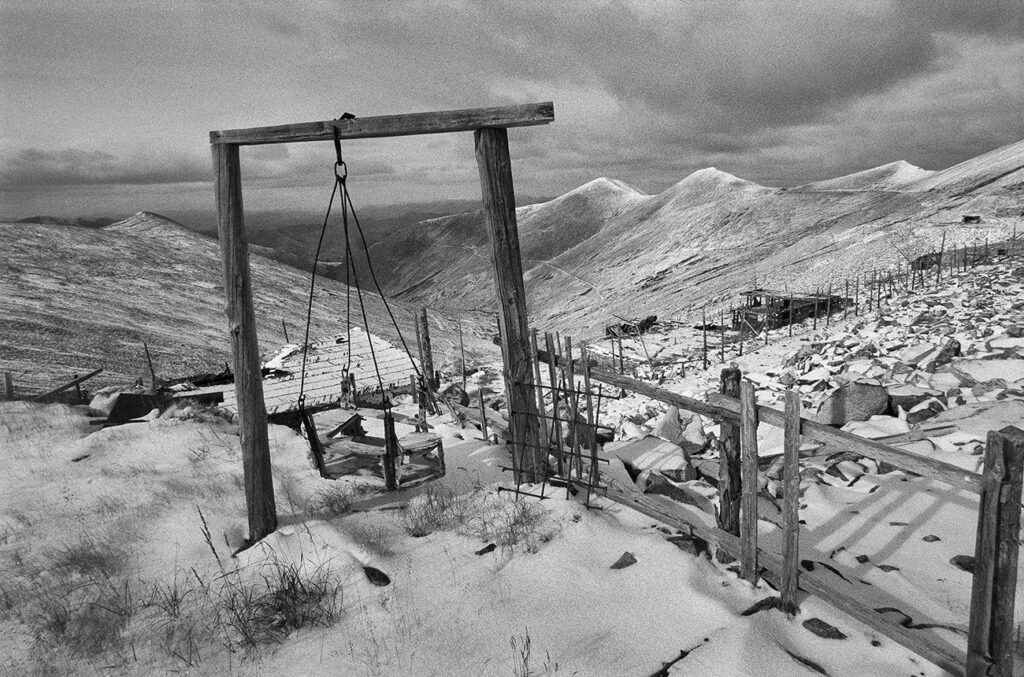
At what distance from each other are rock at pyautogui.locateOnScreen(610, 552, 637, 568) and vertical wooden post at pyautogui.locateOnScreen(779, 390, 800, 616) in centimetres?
96

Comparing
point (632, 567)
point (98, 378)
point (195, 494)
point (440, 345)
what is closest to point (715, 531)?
point (632, 567)

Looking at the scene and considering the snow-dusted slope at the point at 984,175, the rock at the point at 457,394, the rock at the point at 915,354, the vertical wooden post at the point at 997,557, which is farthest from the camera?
the snow-dusted slope at the point at 984,175

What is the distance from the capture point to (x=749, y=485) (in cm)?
399

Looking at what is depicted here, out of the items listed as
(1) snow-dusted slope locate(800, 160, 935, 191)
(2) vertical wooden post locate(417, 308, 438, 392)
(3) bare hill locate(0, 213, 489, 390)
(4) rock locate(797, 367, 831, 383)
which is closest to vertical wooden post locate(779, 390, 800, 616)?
(4) rock locate(797, 367, 831, 383)

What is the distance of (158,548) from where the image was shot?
4941mm

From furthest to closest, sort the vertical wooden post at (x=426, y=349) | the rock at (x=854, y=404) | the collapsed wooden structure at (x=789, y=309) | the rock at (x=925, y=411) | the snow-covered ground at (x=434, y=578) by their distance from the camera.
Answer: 1. the collapsed wooden structure at (x=789, y=309)
2. the vertical wooden post at (x=426, y=349)
3. the rock at (x=854, y=404)
4. the rock at (x=925, y=411)
5. the snow-covered ground at (x=434, y=578)

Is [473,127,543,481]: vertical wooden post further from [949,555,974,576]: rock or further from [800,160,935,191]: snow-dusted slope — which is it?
[800,160,935,191]: snow-dusted slope

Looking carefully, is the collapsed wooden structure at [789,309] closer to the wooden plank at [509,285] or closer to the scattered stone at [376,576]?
the wooden plank at [509,285]

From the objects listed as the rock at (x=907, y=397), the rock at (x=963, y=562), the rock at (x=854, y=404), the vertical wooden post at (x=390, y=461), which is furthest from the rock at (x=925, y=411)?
the vertical wooden post at (x=390, y=461)

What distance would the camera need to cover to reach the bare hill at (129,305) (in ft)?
64.4

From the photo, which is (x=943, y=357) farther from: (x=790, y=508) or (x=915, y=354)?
(x=790, y=508)

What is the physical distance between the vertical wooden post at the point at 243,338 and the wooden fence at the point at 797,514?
113 inches

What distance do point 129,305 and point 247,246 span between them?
26.2m

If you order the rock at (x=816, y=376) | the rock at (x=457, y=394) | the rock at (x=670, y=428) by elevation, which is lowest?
the rock at (x=457, y=394)
